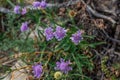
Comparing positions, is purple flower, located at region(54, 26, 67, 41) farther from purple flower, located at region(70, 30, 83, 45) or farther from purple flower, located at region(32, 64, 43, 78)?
purple flower, located at region(32, 64, 43, 78)

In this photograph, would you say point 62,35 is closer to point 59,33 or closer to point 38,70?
point 59,33

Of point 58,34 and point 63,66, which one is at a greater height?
point 58,34

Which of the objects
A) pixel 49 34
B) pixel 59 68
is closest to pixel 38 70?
pixel 59 68

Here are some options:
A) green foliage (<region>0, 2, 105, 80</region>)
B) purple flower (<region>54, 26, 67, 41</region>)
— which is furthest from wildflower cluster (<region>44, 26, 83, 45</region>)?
green foliage (<region>0, 2, 105, 80</region>)

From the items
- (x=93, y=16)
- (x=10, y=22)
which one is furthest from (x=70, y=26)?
(x=10, y=22)

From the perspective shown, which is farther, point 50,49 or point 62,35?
point 50,49

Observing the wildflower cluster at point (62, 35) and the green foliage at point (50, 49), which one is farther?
the green foliage at point (50, 49)

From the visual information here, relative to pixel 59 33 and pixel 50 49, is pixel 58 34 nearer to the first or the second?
pixel 59 33

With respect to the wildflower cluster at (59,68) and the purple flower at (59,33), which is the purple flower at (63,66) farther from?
the purple flower at (59,33)

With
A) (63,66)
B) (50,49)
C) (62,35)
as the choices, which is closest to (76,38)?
(62,35)

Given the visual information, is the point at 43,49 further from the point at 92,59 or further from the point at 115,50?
the point at 115,50

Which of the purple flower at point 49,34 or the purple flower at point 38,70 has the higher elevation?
the purple flower at point 49,34

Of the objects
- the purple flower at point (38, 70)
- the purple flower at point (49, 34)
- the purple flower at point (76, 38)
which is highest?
the purple flower at point (49, 34)

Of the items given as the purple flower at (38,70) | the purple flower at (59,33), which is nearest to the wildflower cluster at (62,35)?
the purple flower at (59,33)
